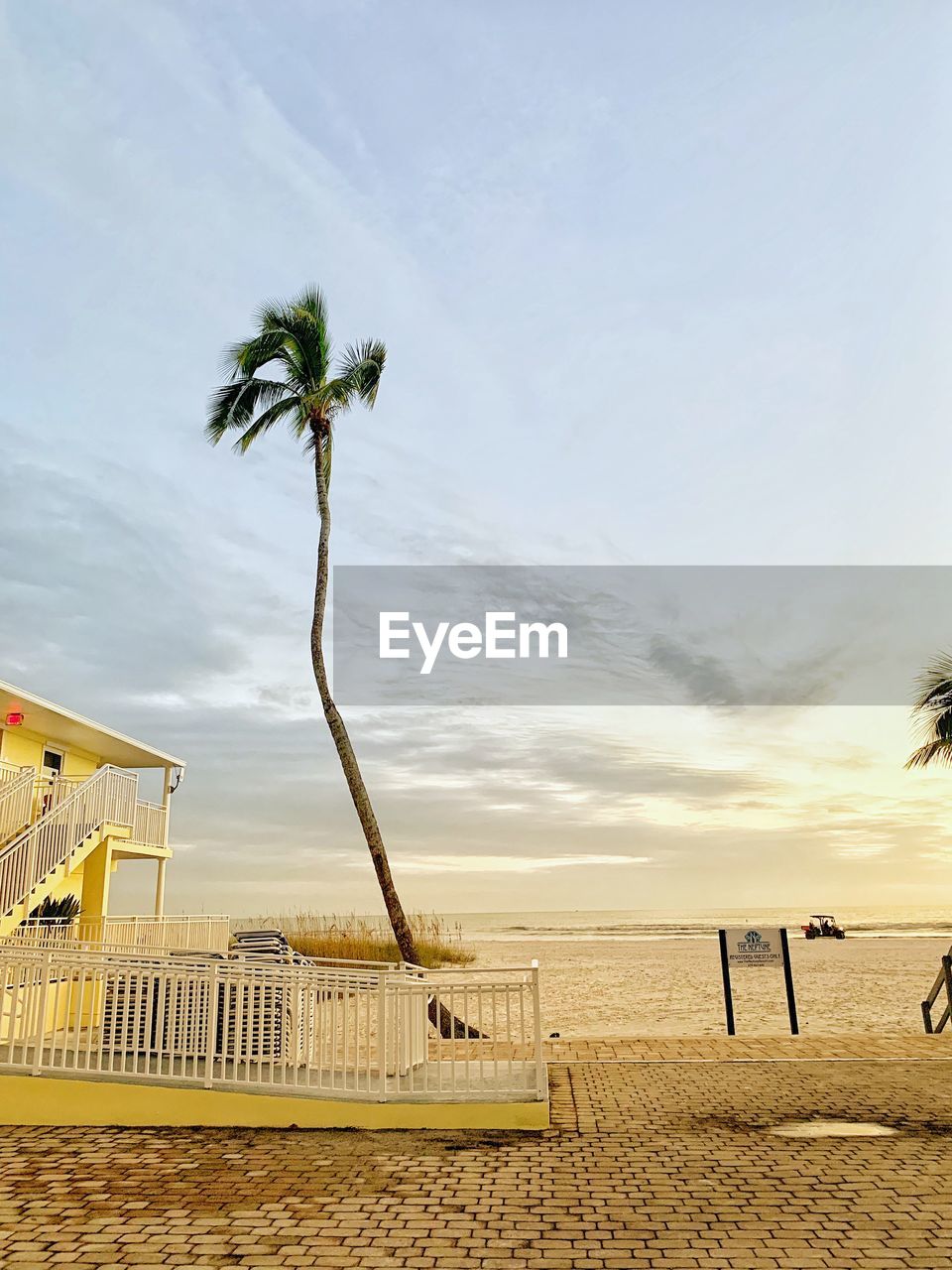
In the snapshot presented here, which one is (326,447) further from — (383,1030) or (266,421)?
(383,1030)

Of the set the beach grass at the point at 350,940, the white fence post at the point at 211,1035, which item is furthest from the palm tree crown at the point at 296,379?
the beach grass at the point at 350,940

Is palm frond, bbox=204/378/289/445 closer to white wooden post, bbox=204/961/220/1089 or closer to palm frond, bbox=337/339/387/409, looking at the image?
palm frond, bbox=337/339/387/409

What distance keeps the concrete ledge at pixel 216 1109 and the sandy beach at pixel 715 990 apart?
30.4 ft

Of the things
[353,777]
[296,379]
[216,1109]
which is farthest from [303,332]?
[216,1109]

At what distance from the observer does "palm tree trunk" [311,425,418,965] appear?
1576 centimetres

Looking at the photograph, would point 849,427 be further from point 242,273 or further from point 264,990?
point 264,990

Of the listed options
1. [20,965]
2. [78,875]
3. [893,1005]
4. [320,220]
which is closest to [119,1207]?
[20,965]

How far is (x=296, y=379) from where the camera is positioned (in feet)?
59.5

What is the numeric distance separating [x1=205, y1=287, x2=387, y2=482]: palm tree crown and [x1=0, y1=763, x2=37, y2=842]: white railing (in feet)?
24.5

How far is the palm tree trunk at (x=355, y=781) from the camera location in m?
15.8

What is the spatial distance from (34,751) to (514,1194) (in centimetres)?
1517

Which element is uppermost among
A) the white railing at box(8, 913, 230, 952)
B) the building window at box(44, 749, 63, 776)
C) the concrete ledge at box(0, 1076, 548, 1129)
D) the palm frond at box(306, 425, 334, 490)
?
the palm frond at box(306, 425, 334, 490)

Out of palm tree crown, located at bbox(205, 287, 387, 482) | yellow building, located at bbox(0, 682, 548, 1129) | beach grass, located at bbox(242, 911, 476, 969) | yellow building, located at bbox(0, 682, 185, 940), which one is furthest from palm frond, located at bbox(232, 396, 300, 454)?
beach grass, located at bbox(242, 911, 476, 969)

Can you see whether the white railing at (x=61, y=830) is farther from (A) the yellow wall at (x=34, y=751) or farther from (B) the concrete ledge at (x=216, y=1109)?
(B) the concrete ledge at (x=216, y=1109)
